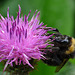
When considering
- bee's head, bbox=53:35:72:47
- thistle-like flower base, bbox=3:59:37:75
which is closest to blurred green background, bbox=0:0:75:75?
thistle-like flower base, bbox=3:59:37:75

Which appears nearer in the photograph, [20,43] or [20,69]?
[20,43]

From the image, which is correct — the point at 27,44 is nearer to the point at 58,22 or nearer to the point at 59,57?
the point at 59,57

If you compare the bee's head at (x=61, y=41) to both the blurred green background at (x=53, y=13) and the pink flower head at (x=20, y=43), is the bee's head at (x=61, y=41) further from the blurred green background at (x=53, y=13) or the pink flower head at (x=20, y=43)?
the blurred green background at (x=53, y=13)

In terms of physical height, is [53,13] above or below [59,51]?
above

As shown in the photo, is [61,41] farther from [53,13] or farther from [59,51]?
[53,13]

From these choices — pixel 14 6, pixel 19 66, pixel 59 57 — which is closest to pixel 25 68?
pixel 19 66

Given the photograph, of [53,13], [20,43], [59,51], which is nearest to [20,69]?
[20,43]

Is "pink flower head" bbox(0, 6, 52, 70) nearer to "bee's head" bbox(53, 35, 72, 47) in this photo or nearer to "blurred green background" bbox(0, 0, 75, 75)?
"bee's head" bbox(53, 35, 72, 47)

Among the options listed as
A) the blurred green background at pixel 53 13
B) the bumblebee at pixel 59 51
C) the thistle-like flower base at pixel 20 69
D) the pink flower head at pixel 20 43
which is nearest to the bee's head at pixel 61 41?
the bumblebee at pixel 59 51
